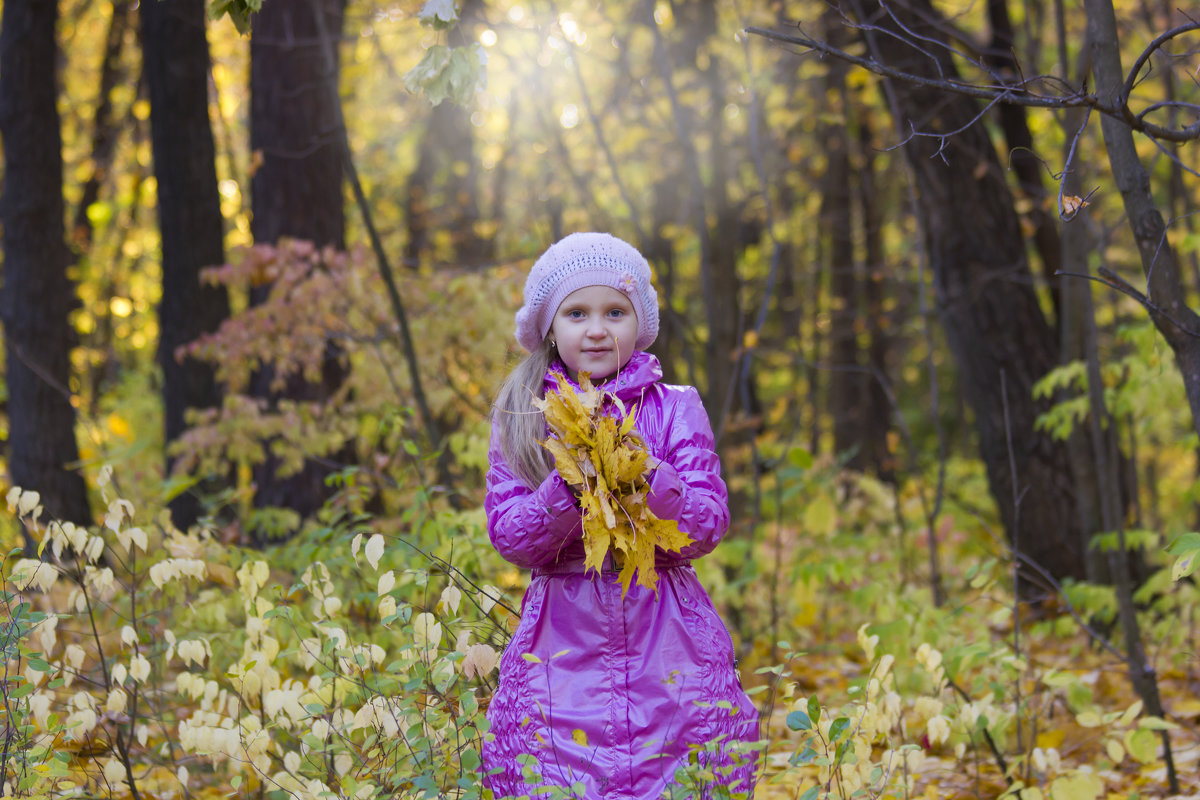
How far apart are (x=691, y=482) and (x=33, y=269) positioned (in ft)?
24.8

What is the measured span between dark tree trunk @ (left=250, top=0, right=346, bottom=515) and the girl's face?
501 centimetres

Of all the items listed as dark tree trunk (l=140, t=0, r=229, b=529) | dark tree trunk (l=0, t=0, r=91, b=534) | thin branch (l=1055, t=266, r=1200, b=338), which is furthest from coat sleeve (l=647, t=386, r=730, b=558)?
dark tree trunk (l=0, t=0, r=91, b=534)

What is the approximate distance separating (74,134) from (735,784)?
17144 millimetres

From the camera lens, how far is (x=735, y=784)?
78.9 inches

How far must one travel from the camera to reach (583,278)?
8.23 ft

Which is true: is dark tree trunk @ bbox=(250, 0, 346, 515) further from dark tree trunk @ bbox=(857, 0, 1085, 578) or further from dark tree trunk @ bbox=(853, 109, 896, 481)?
dark tree trunk @ bbox=(853, 109, 896, 481)

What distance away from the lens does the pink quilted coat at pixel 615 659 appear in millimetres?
2119

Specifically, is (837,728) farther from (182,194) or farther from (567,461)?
(182,194)

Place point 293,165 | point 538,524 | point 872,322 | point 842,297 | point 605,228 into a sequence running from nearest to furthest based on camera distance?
point 538,524, point 605,228, point 293,165, point 872,322, point 842,297

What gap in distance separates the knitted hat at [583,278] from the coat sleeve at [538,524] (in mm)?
557

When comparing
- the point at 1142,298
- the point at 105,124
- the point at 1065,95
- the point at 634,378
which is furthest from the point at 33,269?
the point at 1142,298

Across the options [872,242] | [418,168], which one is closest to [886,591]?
[872,242]

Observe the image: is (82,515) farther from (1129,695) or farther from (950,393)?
(950,393)

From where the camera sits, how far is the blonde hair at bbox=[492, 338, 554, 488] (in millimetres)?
2381
